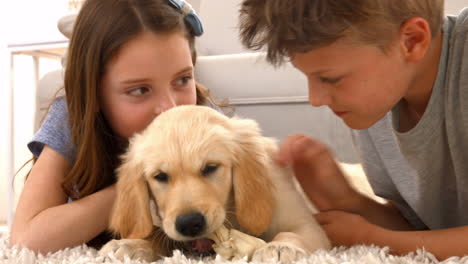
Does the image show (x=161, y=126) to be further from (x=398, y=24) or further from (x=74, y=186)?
(x=398, y=24)

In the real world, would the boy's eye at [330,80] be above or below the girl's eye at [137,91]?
above

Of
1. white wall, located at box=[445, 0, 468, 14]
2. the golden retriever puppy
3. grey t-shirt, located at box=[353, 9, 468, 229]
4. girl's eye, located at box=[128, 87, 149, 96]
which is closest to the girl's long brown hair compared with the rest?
girl's eye, located at box=[128, 87, 149, 96]

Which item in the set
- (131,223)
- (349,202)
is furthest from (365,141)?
(131,223)

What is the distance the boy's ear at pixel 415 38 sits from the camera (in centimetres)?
123

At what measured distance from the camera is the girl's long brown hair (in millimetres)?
1691

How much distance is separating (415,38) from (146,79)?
2.76 feet

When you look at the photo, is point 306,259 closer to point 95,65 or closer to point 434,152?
point 434,152

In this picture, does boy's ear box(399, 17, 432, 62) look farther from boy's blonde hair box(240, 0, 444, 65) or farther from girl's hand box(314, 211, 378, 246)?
girl's hand box(314, 211, 378, 246)

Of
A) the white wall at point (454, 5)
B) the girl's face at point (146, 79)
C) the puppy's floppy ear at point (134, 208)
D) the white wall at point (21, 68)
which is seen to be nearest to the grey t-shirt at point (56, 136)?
the girl's face at point (146, 79)

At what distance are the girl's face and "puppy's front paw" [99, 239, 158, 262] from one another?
477 mm

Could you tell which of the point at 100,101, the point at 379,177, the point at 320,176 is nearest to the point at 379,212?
the point at 379,177

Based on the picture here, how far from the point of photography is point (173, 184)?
Answer: 4.18ft

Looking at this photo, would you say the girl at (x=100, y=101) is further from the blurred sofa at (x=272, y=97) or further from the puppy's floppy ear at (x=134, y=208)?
the blurred sofa at (x=272, y=97)

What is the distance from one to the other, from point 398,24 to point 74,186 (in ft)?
3.69
